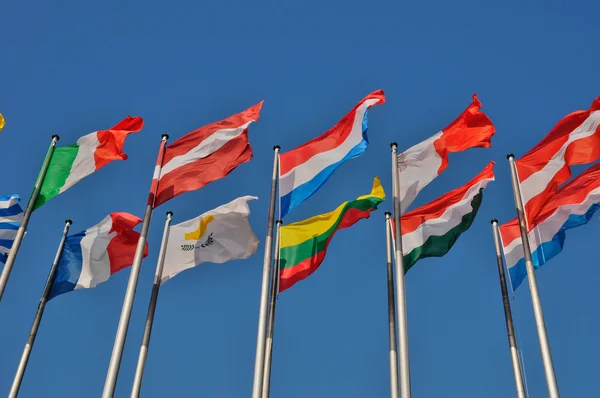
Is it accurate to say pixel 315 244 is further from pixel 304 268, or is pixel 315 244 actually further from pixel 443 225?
pixel 443 225

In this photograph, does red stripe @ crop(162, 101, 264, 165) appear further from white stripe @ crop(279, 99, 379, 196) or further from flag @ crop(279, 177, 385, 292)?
flag @ crop(279, 177, 385, 292)

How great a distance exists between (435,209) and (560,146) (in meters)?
3.96

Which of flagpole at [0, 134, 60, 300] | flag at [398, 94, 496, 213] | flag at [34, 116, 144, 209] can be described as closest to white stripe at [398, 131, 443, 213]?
flag at [398, 94, 496, 213]

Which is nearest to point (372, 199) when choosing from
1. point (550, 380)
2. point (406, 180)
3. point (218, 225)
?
point (406, 180)

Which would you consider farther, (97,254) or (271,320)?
(97,254)

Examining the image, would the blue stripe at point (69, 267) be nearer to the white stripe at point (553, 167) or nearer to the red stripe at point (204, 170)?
the red stripe at point (204, 170)

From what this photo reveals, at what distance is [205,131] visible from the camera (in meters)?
23.3

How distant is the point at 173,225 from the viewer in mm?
23641

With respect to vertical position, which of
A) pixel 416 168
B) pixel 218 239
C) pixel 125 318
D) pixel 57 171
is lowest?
pixel 125 318

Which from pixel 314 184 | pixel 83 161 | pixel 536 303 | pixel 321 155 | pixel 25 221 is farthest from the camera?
pixel 83 161

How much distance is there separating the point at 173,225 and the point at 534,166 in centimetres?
1047

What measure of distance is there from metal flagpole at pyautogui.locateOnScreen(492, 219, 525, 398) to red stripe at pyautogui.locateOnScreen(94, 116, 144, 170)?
11.3 metres

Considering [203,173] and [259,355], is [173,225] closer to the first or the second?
[203,173]

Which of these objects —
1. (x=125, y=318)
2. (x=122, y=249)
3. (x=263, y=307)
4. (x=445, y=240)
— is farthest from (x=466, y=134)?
(x=125, y=318)
